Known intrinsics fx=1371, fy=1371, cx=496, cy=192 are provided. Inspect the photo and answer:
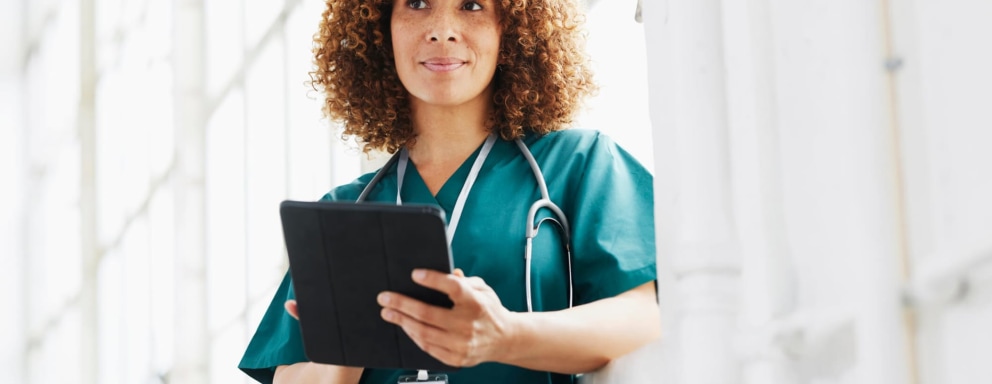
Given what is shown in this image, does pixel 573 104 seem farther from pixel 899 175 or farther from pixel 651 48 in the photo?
pixel 899 175

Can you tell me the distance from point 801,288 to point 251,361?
109 cm

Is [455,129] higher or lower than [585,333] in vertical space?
higher

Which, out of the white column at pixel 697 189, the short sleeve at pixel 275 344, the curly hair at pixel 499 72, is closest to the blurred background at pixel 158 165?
the curly hair at pixel 499 72

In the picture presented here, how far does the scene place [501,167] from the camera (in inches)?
77.4

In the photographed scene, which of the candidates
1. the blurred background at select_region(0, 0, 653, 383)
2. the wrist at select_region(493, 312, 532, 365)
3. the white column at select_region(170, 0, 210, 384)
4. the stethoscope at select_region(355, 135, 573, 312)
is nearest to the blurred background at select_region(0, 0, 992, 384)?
the wrist at select_region(493, 312, 532, 365)

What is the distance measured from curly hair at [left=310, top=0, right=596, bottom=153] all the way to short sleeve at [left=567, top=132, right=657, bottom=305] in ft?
0.44

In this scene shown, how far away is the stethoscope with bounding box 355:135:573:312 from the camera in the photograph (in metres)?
1.79

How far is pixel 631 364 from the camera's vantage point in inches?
60.3

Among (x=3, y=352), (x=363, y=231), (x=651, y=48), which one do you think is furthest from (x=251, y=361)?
(x=3, y=352)

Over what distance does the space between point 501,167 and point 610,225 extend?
0.24m

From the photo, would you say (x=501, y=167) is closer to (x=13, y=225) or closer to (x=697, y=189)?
(x=697, y=189)

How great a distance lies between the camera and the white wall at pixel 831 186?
94 cm

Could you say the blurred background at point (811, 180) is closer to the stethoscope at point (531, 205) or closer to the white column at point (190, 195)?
the stethoscope at point (531, 205)

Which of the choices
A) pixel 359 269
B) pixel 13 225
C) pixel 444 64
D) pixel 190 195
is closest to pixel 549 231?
pixel 444 64
